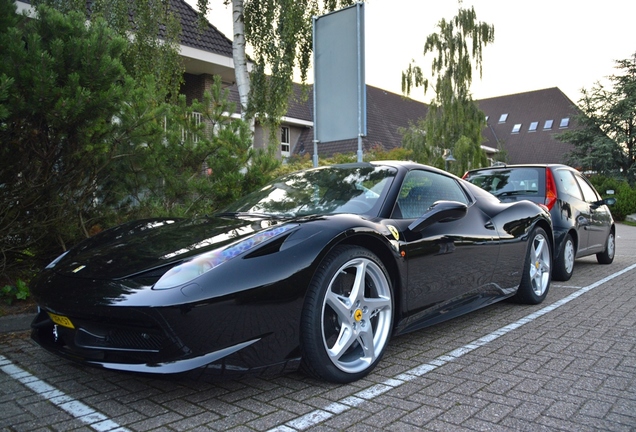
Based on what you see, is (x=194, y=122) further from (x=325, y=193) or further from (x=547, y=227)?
(x=547, y=227)

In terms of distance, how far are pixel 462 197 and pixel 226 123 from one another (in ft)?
9.10

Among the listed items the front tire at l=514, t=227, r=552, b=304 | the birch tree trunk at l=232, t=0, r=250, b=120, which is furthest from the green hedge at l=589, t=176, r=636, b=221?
the front tire at l=514, t=227, r=552, b=304

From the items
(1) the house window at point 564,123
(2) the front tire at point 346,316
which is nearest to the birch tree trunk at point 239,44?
(2) the front tire at point 346,316

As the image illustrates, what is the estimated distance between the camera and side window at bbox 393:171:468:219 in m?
3.63

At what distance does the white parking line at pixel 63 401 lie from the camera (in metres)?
2.37

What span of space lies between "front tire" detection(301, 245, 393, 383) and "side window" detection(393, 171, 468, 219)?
1.84 ft

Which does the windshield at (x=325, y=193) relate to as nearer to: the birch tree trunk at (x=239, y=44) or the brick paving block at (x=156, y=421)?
the brick paving block at (x=156, y=421)

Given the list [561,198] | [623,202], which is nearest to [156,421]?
[561,198]

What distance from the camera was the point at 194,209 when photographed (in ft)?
18.2

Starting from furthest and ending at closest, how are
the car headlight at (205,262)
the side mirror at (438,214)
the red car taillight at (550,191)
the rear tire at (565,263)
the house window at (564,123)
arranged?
the house window at (564,123)
the red car taillight at (550,191)
the rear tire at (565,263)
the side mirror at (438,214)
the car headlight at (205,262)

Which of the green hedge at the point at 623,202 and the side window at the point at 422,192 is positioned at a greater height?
the side window at the point at 422,192

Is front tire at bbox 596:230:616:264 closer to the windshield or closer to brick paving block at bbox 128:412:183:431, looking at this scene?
the windshield

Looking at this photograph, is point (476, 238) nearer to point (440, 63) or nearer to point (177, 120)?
point (177, 120)

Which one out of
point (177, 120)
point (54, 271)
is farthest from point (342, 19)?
point (54, 271)
